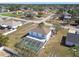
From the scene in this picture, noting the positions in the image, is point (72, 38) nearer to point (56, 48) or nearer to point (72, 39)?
point (72, 39)

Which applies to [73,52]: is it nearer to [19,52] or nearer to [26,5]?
[19,52]

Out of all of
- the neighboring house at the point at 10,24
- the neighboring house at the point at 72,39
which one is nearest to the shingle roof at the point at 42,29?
the neighboring house at the point at 10,24

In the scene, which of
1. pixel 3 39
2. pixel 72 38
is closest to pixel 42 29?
pixel 72 38

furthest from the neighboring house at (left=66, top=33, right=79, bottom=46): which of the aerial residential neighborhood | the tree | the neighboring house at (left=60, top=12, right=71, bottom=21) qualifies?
the tree

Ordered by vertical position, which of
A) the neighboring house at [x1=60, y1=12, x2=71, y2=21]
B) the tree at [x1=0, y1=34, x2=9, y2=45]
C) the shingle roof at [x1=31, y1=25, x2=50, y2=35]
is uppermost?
the neighboring house at [x1=60, y1=12, x2=71, y2=21]

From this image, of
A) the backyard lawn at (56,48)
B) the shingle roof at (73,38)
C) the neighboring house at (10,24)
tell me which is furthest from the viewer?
the neighboring house at (10,24)

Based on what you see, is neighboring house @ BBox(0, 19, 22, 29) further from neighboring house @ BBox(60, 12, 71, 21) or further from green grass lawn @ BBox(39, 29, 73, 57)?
neighboring house @ BBox(60, 12, 71, 21)

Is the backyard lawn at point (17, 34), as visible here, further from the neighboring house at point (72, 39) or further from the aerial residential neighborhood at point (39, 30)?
the neighboring house at point (72, 39)

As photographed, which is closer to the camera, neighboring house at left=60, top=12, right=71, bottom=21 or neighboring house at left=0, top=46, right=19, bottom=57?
neighboring house at left=0, top=46, right=19, bottom=57
